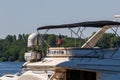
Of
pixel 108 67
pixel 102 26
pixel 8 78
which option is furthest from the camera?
pixel 8 78

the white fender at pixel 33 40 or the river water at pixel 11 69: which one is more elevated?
the white fender at pixel 33 40

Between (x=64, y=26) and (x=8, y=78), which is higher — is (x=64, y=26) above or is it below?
above

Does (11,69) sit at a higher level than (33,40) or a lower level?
lower

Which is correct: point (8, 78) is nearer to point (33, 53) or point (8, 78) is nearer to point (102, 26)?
point (33, 53)

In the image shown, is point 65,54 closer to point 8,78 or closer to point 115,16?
point 115,16

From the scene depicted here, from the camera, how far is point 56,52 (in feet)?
76.2

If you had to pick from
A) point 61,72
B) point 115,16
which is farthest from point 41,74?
point 115,16

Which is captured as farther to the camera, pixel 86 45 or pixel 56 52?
pixel 86 45

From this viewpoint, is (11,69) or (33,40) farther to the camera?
(11,69)

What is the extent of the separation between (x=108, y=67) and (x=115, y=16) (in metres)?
3.74

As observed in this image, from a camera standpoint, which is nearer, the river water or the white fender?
the white fender

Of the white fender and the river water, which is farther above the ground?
the white fender

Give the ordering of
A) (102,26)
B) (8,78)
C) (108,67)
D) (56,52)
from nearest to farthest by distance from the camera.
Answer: (108,67) < (56,52) < (102,26) < (8,78)

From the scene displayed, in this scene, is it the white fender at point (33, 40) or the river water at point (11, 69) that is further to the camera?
the river water at point (11, 69)
